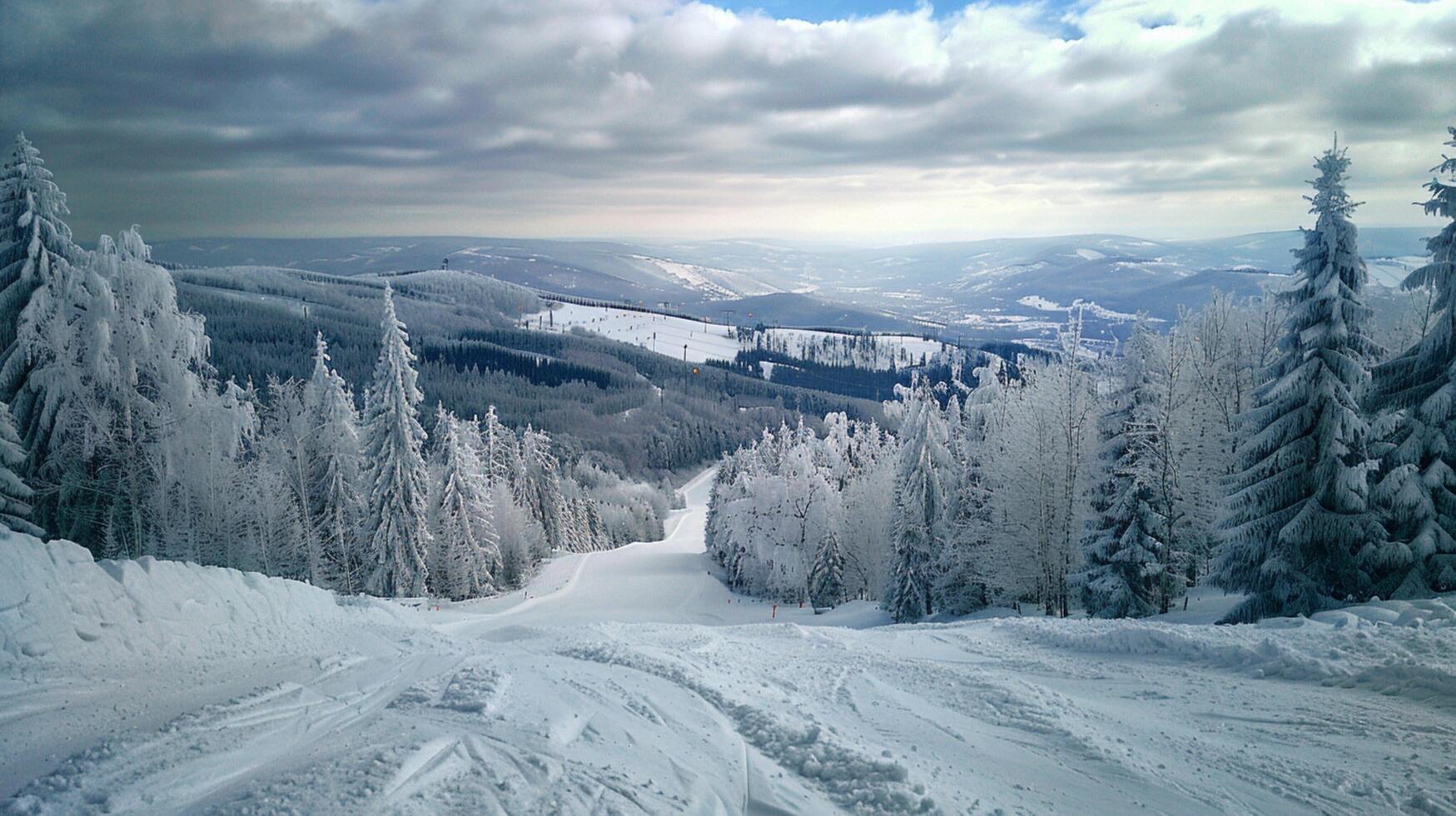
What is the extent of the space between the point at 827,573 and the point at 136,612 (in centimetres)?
3212

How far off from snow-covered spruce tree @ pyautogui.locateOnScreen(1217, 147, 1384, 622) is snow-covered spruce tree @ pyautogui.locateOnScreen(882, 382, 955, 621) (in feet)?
41.4

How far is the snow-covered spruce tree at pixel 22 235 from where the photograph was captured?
17.5m

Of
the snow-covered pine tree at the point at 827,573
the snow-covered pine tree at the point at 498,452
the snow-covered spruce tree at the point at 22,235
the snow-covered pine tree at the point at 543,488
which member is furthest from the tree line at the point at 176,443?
the snow-covered pine tree at the point at 827,573

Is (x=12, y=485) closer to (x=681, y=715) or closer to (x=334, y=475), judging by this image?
(x=334, y=475)

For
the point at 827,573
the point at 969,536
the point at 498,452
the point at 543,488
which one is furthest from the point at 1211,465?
the point at 543,488

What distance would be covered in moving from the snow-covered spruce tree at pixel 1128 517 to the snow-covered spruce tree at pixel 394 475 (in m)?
25.2

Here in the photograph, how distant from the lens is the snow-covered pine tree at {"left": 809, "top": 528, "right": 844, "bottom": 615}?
3891 centimetres

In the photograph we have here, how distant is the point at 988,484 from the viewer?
2923 cm

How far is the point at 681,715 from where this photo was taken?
29.4ft

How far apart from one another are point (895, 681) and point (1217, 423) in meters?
20.7

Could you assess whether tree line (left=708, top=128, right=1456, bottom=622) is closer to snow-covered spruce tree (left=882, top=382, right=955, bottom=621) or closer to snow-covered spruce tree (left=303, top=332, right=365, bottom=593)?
snow-covered spruce tree (left=882, top=382, right=955, bottom=621)

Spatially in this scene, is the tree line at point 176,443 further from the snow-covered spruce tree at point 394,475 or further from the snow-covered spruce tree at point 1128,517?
the snow-covered spruce tree at point 1128,517

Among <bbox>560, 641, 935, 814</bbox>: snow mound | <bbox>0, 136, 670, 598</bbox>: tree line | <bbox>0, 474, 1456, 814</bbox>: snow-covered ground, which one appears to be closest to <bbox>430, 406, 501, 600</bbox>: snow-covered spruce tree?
<bbox>0, 136, 670, 598</bbox>: tree line

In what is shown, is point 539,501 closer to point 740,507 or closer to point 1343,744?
point 740,507
